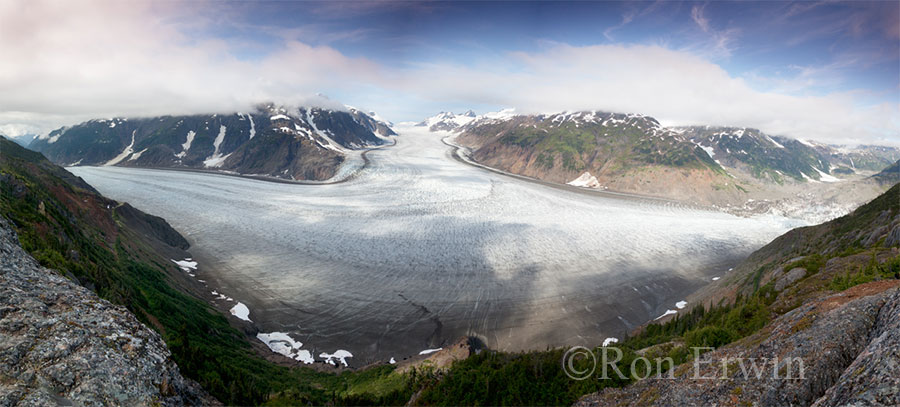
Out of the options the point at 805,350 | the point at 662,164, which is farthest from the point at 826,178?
the point at 805,350

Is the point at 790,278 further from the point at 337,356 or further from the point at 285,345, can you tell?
the point at 285,345

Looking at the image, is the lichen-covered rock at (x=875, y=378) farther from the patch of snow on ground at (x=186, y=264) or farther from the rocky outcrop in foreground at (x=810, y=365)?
the patch of snow on ground at (x=186, y=264)

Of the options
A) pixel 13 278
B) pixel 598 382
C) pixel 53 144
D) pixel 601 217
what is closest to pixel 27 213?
pixel 13 278

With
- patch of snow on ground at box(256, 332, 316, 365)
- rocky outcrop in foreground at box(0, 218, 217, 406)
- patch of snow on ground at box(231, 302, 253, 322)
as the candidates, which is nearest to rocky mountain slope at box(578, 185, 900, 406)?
rocky outcrop in foreground at box(0, 218, 217, 406)

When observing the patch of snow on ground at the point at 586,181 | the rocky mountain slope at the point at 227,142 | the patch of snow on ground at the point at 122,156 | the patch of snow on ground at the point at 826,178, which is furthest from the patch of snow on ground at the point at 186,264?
the patch of snow on ground at the point at 826,178

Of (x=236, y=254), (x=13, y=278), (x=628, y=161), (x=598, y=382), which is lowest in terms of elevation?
(x=236, y=254)

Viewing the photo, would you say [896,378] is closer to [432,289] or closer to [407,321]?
[407,321]
